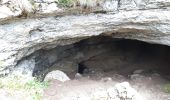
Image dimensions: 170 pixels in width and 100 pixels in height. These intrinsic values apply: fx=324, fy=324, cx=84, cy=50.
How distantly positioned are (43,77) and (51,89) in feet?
2.48

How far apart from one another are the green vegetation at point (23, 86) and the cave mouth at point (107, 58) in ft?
4.53

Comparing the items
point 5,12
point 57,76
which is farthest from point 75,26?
point 57,76

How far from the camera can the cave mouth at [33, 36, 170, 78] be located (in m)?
7.91

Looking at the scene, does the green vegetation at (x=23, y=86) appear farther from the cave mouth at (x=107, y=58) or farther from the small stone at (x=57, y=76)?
the cave mouth at (x=107, y=58)

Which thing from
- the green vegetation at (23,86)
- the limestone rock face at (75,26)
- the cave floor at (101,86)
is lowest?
the cave floor at (101,86)

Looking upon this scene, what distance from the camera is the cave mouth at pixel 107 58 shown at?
7910 mm

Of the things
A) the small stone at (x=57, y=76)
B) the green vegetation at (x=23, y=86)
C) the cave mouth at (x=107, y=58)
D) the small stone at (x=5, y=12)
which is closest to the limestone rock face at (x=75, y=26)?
the small stone at (x=5, y=12)

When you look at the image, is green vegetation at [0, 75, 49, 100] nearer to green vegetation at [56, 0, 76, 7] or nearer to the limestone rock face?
the limestone rock face

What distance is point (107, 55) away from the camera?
29.2 ft

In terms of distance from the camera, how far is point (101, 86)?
680 centimetres

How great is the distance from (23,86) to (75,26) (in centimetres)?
151

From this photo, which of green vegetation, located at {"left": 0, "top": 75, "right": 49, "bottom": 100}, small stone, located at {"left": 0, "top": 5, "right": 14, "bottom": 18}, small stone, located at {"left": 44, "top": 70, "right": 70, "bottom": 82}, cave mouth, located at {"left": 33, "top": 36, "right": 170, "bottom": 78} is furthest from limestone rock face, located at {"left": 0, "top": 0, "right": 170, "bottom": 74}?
cave mouth, located at {"left": 33, "top": 36, "right": 170, "bottom": 78}

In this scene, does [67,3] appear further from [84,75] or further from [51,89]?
[84,75]

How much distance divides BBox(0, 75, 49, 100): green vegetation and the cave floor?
1.02 ft
